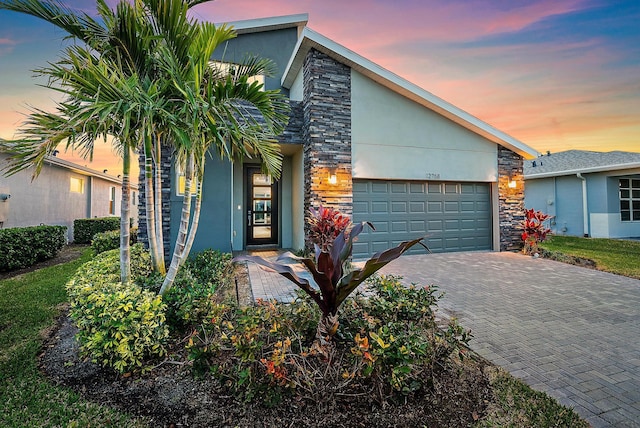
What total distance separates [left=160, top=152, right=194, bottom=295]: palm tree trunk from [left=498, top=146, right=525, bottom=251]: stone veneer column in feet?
30.0

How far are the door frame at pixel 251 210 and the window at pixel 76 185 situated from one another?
8.89 m

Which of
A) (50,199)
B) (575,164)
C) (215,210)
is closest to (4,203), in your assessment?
(50,199)

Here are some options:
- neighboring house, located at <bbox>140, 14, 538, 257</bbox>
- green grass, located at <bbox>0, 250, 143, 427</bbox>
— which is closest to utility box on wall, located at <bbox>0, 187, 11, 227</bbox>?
neighboring house, located at <bbox>140, 14, 538, 257</bbox>

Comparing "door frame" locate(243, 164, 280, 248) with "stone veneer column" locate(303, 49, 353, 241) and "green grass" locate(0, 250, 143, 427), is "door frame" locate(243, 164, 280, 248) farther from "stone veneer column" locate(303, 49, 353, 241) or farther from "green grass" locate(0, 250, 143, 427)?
"green grass" locate(0, 250, 143, 427)

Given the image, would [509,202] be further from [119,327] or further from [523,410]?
[119,327]

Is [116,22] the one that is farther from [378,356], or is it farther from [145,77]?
[378,356]

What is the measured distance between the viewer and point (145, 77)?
3748 millimetres

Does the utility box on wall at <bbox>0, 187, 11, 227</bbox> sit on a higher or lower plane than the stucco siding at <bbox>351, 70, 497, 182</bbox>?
lower

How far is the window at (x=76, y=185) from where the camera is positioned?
1302cm

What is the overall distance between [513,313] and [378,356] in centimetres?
306

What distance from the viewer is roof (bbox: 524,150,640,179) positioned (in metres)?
Result: 11.8

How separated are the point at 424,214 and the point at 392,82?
3860 mm

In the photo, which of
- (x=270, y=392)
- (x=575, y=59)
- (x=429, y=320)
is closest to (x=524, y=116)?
(x=575, y=59)

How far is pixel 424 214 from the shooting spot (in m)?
9.05
